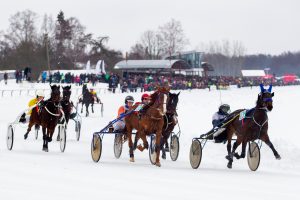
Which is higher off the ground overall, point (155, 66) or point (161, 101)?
point (155, 66)

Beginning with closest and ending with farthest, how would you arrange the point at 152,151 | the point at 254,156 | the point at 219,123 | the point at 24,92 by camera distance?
1. the point at 254,156
2. the point at 219,123
3. the point at 152,151
4. the point at 24,92

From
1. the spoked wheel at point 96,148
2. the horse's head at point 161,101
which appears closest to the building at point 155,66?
the spoked wheel at point 96,148

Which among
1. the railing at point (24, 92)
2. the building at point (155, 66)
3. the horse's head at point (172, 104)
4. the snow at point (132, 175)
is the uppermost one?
the building at point (155, 66)

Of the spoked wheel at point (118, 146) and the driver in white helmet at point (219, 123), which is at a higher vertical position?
the driver in white helmet at point (219, 123)

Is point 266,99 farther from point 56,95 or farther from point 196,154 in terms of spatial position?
point 56,95

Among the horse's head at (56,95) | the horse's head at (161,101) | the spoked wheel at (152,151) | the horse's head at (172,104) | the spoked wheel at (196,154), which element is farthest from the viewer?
the horse's head at (56,95)

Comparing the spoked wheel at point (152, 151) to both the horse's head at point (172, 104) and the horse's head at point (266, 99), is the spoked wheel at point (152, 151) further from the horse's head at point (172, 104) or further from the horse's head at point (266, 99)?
the horse's head at point (266, 99)

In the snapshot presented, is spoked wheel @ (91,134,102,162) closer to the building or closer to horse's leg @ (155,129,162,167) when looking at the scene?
horse's leg @ (155,129,162,167)

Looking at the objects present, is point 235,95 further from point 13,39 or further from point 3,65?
point 13,39

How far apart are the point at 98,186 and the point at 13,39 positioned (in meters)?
95.3

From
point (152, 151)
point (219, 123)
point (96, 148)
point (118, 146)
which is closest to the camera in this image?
point (219, 123)

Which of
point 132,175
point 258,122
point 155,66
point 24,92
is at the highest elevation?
point 155,66

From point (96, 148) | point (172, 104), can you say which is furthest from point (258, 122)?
point (96, 148)

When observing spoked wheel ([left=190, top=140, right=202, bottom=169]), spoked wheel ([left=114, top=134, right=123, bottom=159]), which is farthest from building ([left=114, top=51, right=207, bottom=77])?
spoked wheel ([left=190, top=140, right=202, bottom=169])
